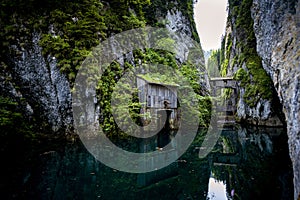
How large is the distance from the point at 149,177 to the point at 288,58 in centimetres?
549

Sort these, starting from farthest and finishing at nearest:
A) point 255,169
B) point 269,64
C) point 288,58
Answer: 1. point 269,64
2. point 255,169
3. point 288,58

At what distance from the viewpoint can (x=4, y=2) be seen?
11.2 m

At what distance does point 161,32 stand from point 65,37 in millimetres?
9561

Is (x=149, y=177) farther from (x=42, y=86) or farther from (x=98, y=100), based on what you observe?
(x=42, y=86)

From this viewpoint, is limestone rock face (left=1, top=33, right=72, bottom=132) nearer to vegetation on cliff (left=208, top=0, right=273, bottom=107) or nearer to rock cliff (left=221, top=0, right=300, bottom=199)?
rock cliff (left=221, top=0, right=300, bottom=199)

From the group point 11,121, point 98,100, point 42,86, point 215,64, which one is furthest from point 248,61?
point 215,64

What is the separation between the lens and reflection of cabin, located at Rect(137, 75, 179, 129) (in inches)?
560

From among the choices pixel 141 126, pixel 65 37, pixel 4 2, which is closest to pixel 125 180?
pixel 141 126

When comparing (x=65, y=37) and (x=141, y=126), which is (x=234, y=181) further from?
(x=65, y=37)

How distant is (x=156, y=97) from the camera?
587 inches

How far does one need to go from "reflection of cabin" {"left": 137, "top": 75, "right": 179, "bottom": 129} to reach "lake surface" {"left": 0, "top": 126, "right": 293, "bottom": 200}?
521cm

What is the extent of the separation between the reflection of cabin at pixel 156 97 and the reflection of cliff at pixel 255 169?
4707 millimetres

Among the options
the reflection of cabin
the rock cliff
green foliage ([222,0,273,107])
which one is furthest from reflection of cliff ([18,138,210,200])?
green foliage ([222,0,273,107])

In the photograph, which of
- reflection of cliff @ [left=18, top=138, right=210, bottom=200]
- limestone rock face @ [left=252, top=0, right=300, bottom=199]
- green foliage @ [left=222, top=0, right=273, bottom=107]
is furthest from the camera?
green foliage @ [left=222, top=0, right=273, bottom=107]
